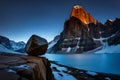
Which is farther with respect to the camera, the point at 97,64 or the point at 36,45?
the point at 97,64

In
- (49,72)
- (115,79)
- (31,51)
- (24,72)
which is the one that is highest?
(31,51)

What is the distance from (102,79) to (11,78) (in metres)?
32.3

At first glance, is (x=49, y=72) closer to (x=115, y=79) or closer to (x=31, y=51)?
(x=31, y=51)

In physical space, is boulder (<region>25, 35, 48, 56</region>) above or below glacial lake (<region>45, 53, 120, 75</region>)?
above

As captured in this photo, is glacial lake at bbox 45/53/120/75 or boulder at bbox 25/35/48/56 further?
glacial lake at bbox 45/53/120/75

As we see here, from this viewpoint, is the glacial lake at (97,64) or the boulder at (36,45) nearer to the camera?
the boulder at (36,45)

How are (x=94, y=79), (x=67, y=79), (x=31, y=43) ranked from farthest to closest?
(x=94, y=79) < (x=67, y=79) < (x=31, y=43)

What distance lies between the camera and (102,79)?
35719mm

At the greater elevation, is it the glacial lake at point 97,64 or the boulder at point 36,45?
the boulder at point 36,45

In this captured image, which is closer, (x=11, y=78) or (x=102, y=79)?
(x=11, y=78)

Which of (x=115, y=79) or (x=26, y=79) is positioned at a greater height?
(x=26, y=79)

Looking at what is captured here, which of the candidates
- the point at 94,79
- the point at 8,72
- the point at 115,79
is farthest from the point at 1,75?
the point at 115,79

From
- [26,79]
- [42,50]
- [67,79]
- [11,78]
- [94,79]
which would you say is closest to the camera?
[11,78]

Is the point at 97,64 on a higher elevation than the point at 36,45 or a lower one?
lower
